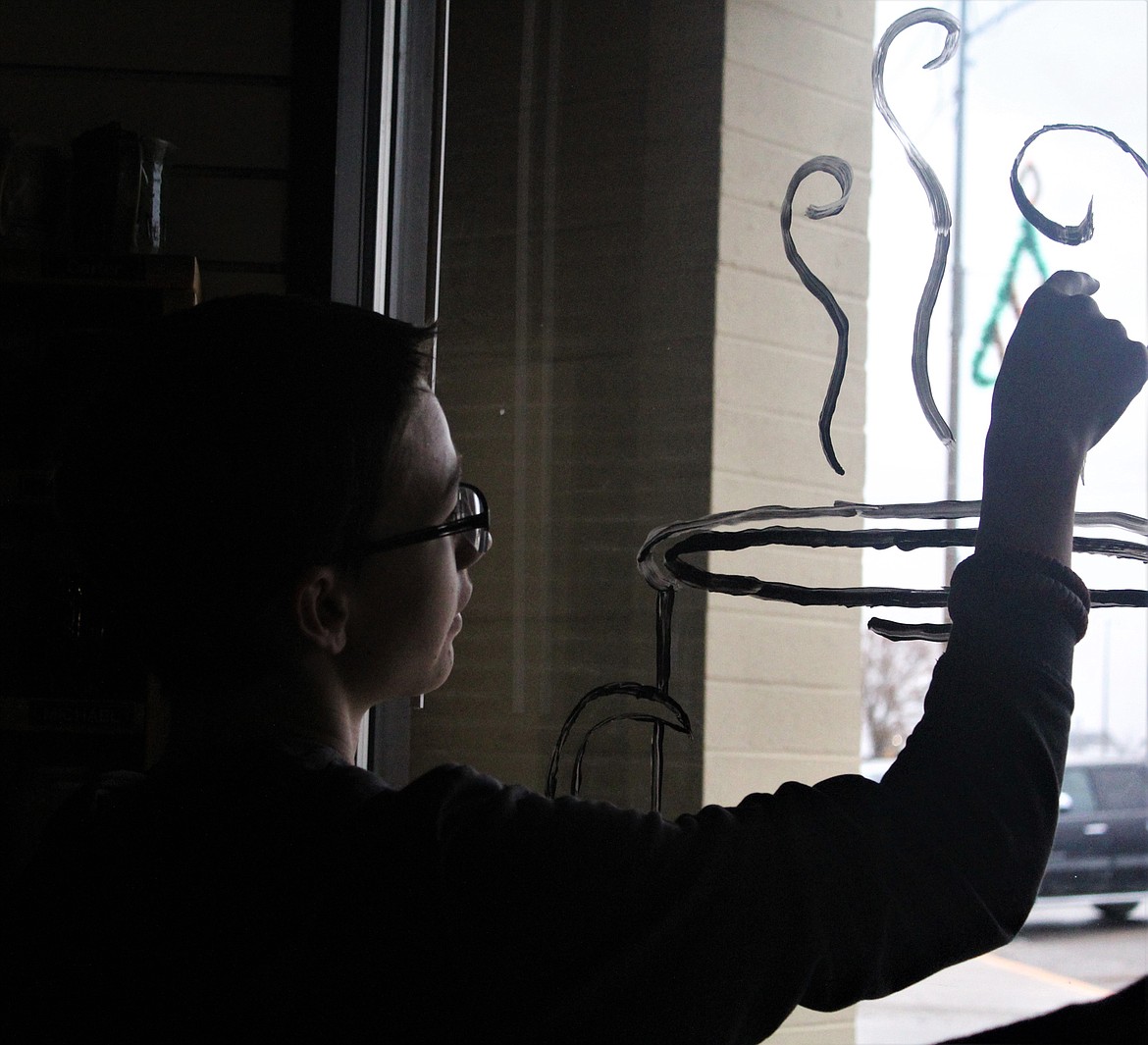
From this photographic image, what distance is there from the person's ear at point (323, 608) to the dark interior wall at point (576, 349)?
1.00 feet

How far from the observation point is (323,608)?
0.61 m

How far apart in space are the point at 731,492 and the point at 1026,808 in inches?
14.8

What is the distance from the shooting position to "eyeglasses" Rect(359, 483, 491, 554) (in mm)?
619

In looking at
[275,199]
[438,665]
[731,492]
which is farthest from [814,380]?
[275,199]

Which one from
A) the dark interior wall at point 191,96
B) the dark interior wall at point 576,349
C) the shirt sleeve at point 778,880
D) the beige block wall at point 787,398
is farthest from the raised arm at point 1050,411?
the dark interior wall at point 191,96

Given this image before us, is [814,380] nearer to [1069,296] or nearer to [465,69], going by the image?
[1069,296]

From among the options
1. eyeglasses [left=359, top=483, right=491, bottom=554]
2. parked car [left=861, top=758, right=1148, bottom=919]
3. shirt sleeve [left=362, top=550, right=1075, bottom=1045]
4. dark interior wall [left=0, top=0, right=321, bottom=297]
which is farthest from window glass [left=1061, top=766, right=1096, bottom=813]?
dark interior wall [left=0, top=0, right=321, bottom=297]

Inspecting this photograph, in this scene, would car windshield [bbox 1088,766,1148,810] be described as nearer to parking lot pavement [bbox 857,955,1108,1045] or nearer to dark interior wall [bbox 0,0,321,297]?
parking lot pavement [bbox 857,955,1108,1045]

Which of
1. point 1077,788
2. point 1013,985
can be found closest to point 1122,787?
point 1077,788

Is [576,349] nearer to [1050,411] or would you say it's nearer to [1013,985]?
[1050,411]

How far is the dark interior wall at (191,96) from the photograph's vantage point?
119cm

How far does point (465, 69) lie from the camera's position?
1029mm

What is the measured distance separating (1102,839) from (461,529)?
46cm

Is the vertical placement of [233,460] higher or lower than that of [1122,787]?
higher
